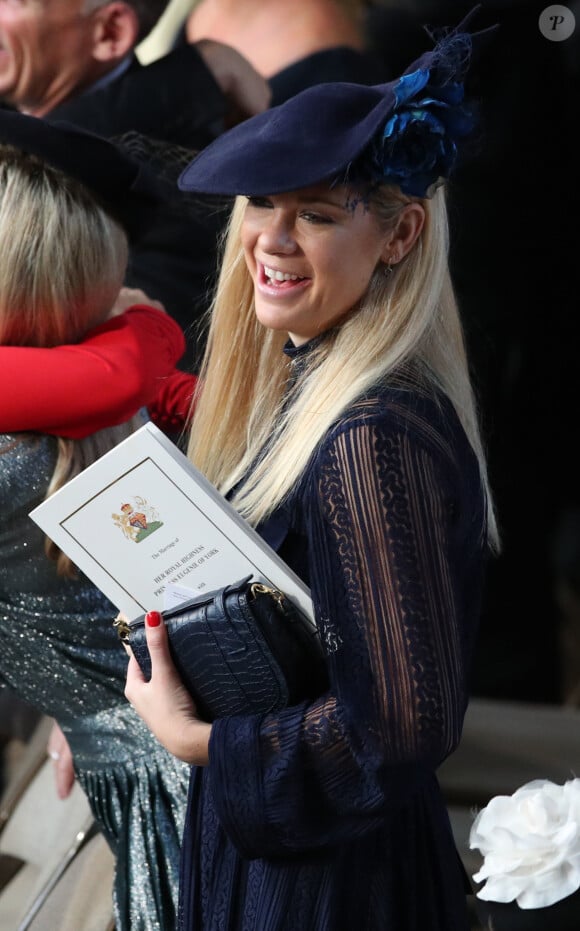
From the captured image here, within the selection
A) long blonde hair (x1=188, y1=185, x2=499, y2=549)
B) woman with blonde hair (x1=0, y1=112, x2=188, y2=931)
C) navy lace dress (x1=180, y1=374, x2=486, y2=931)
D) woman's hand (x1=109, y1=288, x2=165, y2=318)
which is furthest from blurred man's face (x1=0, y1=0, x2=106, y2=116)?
navy lace dress (x1=180, y1=374, x2=486, y2=931)

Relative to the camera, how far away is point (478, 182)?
2.34 m

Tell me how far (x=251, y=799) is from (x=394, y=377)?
42cm

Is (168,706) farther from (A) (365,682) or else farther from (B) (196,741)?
(A) (365,682)

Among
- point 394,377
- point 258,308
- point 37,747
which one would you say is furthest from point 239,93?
point 37,747

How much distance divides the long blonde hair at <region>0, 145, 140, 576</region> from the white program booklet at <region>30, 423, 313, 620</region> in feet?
1.43

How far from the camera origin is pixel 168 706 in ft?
3.68

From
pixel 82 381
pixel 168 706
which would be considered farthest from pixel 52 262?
pixel 168 706

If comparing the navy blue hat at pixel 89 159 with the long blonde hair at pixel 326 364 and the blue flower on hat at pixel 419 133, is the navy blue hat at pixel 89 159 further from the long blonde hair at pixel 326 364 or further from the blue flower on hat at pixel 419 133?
the blue flower on hat at pixel 419 133

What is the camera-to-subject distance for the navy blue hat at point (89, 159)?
5.34ft

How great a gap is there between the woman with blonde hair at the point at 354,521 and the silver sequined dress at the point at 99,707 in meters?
0.45

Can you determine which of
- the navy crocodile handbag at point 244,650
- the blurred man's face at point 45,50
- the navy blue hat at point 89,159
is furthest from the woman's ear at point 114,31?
the navy crocodile handbag at point 244,650

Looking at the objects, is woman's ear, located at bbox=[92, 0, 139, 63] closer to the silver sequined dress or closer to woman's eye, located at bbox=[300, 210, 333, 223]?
→ the silver sequined dress

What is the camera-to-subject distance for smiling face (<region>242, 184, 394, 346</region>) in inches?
43.4

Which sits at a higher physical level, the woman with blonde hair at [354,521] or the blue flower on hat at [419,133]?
the blue flower on hat at [419,133]
